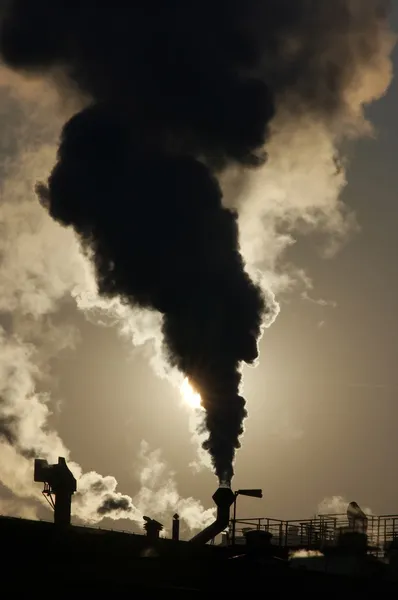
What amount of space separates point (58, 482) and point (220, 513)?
7.56m

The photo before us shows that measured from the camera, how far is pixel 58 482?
43594 mm

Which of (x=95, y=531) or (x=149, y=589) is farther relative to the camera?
(x=95, y=531)

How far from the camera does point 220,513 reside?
43.2 m

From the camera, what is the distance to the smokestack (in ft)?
142

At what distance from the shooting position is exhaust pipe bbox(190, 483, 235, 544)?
43062mm

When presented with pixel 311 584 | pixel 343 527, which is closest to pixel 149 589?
pixel 311 584

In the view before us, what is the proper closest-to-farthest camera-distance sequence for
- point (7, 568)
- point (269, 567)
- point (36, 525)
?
point (7, 568) → point (36, 525) → point (269, 567)

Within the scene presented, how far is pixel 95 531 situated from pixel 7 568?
6.16 m

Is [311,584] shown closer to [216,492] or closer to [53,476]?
[216,492]

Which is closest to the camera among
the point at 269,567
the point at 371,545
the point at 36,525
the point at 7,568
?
the point at 7,568

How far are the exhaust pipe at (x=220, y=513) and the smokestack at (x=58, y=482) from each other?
599 cm

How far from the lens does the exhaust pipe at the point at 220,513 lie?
141 feet

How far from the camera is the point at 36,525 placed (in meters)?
34.1

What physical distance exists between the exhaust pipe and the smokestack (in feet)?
19.7
